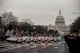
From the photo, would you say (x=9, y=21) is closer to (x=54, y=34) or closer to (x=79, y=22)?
(x=54, y=34)

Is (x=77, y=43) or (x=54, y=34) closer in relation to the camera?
(x=77, y=43)

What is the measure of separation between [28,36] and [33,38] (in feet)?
1.96

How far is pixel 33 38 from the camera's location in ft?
49.6

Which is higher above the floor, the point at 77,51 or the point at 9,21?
the point at 9,21

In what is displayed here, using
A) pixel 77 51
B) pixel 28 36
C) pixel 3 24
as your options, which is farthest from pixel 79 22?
pixel 77 51

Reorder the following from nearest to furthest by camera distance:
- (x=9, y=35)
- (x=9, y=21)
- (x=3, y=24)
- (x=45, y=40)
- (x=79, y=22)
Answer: (x=9, y=35), (x=45, y=40), (x=9, y=21), (x=3, y=24), (x=79, y=22)

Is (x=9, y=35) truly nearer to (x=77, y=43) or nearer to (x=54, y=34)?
(x=54, y=34)

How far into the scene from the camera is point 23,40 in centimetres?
1461

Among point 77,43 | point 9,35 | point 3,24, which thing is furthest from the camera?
point 3,24

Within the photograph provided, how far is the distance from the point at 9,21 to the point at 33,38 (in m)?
6.70

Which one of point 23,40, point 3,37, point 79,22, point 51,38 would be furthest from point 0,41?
point 79,22

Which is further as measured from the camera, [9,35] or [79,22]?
[79,22]

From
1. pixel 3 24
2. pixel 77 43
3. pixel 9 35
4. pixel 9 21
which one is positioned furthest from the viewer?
pixel 3 24

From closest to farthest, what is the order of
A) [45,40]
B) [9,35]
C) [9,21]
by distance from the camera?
1. [9,35]
2. [45,40]
3. [9,21]
